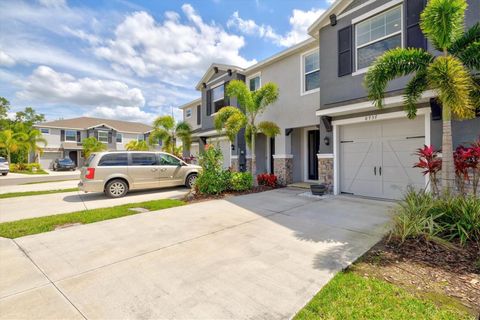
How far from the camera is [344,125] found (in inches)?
352

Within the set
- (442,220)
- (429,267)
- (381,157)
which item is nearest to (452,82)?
(442,220)

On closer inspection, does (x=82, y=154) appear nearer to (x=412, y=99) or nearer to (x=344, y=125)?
(x=344, y=125)

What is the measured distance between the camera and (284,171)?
37.2 feet

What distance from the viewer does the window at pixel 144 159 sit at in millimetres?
10273

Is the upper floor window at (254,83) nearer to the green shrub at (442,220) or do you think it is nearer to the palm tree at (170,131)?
the palm tree at (170,131)

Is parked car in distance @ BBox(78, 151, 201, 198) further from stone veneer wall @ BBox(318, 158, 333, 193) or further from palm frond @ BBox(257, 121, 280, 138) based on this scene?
stone veneer wall @ BBox(318, 158, 333, 193)

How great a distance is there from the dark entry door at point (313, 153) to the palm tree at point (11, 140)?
97.8 ft

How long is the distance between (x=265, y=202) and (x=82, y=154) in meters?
34.3

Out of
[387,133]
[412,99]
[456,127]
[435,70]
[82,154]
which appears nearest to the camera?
[435,70]

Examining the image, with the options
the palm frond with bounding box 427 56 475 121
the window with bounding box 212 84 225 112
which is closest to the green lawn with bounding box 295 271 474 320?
the palm frond with bounding box 427 56 475 121

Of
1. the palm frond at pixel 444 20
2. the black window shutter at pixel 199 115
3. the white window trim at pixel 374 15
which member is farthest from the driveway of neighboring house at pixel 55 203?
the black window shutter at pixel 199 115

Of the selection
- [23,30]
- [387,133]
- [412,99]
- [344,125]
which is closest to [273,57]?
[344,125]

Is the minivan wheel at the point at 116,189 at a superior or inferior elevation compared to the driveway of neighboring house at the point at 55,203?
superior

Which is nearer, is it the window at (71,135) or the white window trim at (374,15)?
the white window trim at (374,15)
